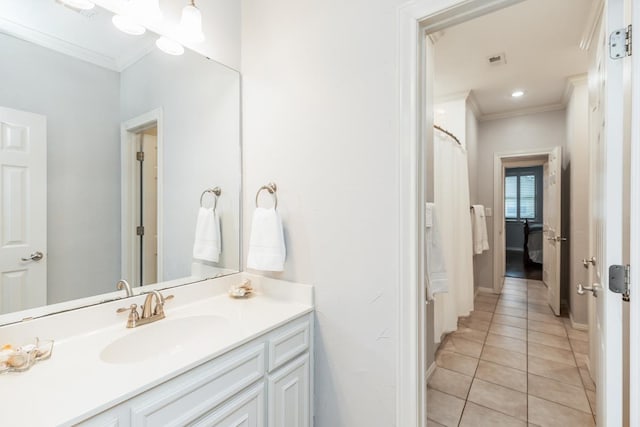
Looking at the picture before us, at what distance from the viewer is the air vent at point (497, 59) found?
8.77 ft

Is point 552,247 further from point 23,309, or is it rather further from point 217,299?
point 23,309

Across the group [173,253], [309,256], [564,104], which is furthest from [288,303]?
[564,104]

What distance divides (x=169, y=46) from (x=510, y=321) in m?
3.95

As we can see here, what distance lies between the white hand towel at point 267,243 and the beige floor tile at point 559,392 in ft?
6.61

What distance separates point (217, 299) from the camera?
153 cm

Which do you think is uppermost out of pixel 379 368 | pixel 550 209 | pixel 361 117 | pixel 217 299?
pixel 361 117

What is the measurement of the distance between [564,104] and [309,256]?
4348 millimetres

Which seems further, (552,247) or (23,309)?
(552,247)

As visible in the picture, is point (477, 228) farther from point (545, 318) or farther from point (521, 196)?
point (521, 196)

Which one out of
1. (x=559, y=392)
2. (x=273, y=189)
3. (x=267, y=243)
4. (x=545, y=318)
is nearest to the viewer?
(x=267, y=243)

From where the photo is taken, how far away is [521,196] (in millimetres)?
7336

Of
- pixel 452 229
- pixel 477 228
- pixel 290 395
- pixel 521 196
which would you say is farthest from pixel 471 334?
pixel 521 196

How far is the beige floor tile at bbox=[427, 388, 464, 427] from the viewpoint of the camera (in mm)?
1761

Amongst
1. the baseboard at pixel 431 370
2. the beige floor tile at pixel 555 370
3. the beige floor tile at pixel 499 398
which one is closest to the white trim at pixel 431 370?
the baseboard at pixel 431 370
